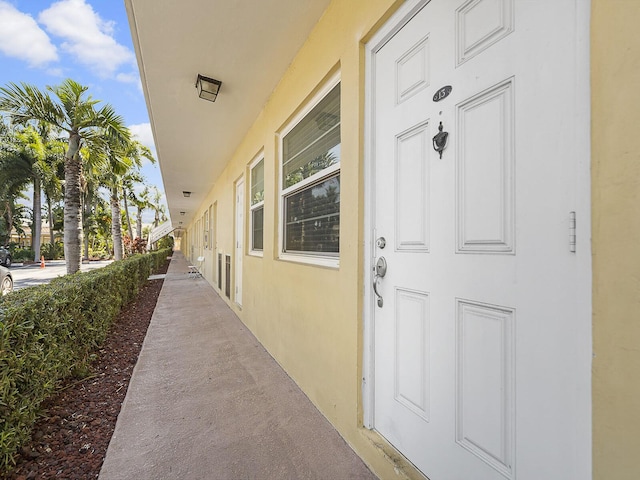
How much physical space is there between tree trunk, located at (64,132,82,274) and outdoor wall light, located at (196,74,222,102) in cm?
417

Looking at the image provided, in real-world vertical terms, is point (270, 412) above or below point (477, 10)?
below

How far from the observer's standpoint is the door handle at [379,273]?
1.61 metres

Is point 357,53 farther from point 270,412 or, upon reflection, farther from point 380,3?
point 270,412

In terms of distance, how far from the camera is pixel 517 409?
101cm

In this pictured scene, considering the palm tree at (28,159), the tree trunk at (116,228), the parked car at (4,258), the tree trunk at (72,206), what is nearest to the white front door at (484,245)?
the tree trunk at (72,206)

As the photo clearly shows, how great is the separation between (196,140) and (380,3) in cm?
409

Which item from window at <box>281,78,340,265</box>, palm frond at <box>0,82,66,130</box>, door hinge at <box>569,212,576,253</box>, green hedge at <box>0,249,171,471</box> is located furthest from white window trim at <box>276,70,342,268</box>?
palm frond at <box>0,82,66,130</box>

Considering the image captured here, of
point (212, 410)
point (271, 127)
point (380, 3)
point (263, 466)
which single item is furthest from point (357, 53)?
point (212, 410)

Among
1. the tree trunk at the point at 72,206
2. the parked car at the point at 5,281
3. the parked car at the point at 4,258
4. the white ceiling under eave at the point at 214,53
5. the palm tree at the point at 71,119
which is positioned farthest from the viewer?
the parked car at the point at 4,258

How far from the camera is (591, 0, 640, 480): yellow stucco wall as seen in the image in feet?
2.34

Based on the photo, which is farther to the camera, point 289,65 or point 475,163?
point 289,65

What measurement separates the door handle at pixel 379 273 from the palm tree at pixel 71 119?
6433 millimetres

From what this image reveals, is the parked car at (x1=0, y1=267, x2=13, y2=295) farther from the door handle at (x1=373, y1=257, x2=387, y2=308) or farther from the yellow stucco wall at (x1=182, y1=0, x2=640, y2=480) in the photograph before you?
the door handle at (x1=373, y1=257, x2=387, y2=308)

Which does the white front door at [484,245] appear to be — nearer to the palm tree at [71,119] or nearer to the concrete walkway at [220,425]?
the concrete walkway at [220,425]
